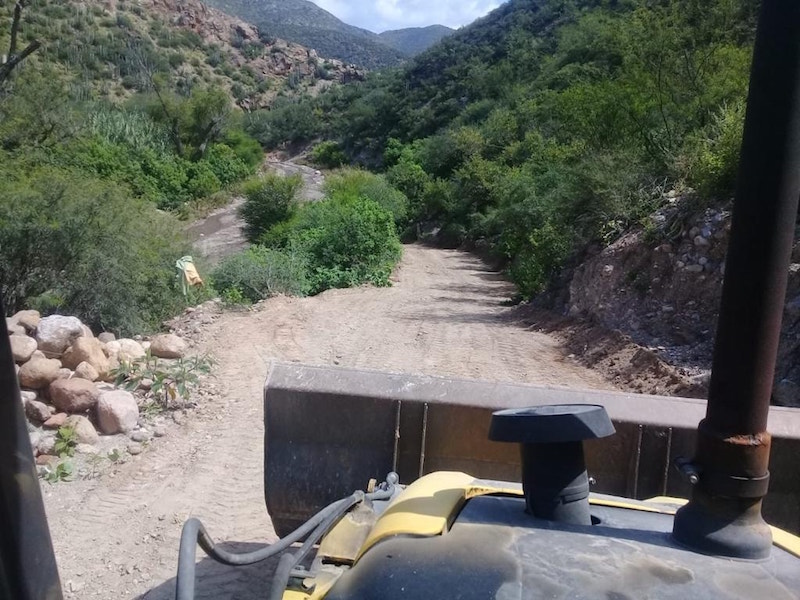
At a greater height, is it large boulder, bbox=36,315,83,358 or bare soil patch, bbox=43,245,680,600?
large boulder, bbox=36,315,83,358

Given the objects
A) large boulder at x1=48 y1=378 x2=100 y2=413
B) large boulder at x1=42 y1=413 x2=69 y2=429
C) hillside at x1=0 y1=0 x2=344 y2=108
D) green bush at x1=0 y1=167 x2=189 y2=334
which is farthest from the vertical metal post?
hillside at x1=0 y1=0 x2=344 y2=108

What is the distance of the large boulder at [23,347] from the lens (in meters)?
7.25

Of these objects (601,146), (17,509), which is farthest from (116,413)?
(601,146)

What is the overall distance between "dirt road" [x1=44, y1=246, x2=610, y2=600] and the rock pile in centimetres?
46

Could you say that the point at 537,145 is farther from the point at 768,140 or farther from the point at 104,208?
the point at 768,140

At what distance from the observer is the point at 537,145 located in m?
30.2

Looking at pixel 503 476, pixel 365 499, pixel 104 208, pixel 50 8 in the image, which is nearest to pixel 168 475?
pixel 503 476

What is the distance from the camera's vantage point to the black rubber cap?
174 cm

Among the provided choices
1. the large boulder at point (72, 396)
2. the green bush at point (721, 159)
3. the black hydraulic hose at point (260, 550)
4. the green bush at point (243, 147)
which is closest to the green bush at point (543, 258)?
the green bush at point (721, 159)

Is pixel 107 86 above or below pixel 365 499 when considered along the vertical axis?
above

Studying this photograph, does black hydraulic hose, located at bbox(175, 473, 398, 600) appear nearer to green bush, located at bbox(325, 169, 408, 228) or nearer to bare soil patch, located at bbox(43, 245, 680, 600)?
bare soil patch, located at bbox(43, 245, 680, 600)

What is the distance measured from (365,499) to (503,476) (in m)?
1.20

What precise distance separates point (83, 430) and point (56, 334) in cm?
190


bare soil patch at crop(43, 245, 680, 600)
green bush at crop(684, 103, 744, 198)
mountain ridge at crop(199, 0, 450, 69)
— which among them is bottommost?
bare soil patch at crop(43, 245, 680, 600)
